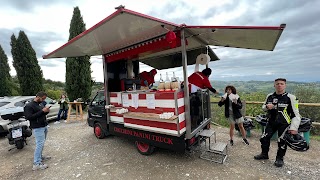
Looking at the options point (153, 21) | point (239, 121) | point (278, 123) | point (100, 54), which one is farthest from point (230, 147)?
point (100, 54)

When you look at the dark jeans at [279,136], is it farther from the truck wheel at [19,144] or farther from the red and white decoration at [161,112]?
the truck wheel at [19,144]

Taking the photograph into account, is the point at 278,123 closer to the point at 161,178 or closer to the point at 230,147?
the point at 230,147

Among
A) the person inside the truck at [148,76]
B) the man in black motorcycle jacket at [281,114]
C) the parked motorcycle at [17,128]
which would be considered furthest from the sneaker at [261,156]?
the parked motorcycle at [17,128]

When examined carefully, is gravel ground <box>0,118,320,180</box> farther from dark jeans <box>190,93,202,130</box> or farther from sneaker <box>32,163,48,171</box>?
dark jeans <box>190,93,202,130</box>

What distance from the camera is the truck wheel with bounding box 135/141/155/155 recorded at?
400 centimetres

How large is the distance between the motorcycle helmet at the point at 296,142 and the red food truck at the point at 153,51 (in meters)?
→ 1.56

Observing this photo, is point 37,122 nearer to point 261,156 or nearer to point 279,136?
point 261,156

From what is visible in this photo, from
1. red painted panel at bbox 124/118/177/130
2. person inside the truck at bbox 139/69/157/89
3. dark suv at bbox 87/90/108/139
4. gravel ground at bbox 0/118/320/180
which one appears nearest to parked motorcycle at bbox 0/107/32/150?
gravel ground at bbox 0/118/320/180

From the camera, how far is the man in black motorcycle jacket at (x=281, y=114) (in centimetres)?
313

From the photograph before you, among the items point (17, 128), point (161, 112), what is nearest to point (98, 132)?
point (17, 128)

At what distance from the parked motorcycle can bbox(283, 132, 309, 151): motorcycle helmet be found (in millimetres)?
6347

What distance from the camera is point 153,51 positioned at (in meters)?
4.01

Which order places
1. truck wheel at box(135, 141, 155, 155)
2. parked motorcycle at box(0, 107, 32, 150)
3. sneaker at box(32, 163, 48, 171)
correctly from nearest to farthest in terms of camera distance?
1. sneaker at box(32, 163, 48, 171)
2. truck wheel at box(135, 141, 155, 155)
3. parked motorcycle at box(0, 107, 32, 150)

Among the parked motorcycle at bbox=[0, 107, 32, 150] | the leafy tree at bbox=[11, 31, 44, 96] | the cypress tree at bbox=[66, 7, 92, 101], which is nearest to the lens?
the parked motorcycle at bbox=[0, 107, 32, 150]
